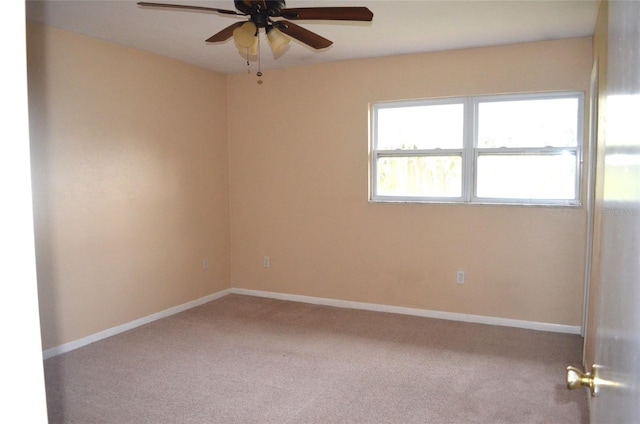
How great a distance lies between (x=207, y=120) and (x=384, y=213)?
87.0 inches

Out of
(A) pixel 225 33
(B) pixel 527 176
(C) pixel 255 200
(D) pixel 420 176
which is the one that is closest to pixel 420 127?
(D) pixel 420 176

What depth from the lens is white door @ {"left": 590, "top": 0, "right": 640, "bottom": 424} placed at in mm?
607

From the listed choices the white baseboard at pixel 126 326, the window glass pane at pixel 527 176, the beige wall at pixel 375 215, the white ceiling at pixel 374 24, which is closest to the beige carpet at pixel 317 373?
the white baseboard at pixel 126 326

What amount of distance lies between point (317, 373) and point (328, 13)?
2.33 m

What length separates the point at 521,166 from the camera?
160 inches

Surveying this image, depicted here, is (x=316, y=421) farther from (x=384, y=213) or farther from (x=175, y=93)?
(x=175, y=93)

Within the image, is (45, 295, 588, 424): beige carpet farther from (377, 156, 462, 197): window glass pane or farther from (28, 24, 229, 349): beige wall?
(377, 156, 462, 197): window glass pane

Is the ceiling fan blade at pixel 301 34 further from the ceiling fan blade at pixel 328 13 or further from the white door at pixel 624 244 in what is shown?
the white door at pixel 624 244

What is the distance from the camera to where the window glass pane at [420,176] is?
14.2 feet

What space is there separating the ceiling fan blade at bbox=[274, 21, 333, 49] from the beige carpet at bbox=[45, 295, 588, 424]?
2201 mm

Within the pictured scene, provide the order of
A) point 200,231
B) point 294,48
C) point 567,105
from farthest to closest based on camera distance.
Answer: point 200,231, point 294,48, point 567,105

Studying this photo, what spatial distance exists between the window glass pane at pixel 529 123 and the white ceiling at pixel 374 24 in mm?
552

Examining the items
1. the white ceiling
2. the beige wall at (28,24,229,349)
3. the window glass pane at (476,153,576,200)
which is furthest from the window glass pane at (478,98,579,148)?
the beige wall at (28,24,229,349)

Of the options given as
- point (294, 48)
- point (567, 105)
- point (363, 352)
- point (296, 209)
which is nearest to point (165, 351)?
point (363, 352)
